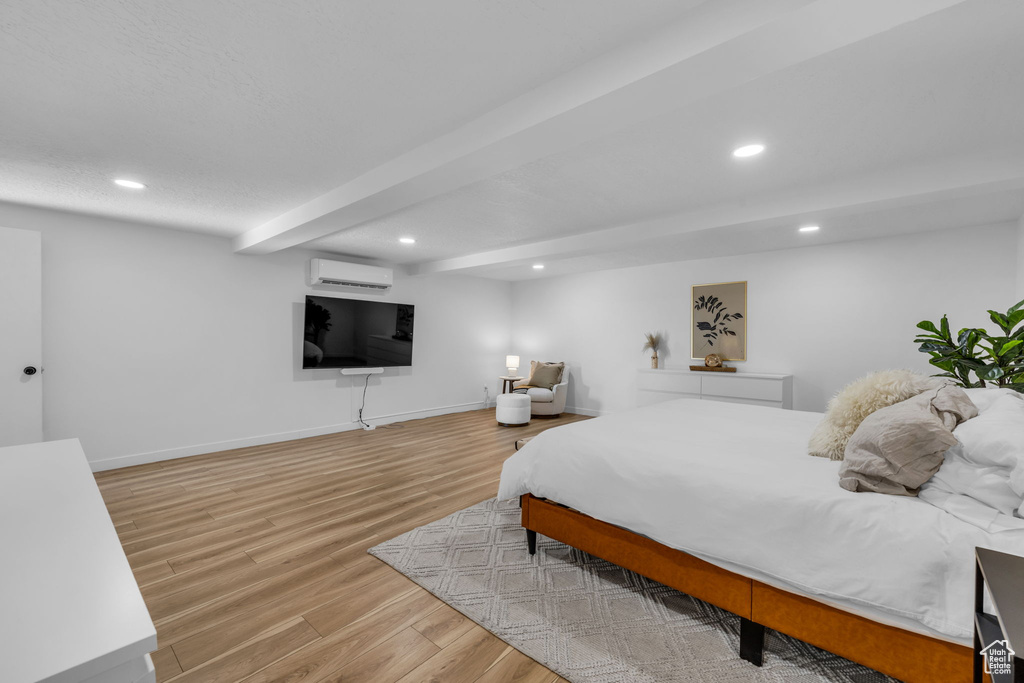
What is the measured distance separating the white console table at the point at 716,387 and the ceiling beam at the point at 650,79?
13.5ft

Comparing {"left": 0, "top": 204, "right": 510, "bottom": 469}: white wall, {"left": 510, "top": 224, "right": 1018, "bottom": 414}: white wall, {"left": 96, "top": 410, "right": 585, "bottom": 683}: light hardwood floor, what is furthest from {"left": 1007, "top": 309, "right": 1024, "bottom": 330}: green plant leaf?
{"left": 0, "top": 204, "right": 510, "bottom": 469}: white wall

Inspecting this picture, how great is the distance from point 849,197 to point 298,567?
163 inches

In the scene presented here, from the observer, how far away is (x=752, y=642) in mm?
1741

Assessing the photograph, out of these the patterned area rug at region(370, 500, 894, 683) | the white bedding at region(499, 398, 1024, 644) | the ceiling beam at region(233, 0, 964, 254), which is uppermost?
the ceiling beam at region(233, 0, 964, 254)

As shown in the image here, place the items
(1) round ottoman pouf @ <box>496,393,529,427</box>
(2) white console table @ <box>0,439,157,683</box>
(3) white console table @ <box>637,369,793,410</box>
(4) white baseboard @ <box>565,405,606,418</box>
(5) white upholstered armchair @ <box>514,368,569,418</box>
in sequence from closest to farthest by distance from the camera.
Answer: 1. (2) white console table @ <box>0,439,157,683</box>
2. (3) white console table @ <box>637,369,793,410</box>
3. (1) round ottoman pouf @ <box>496,393,529,427</box>
4. (5) white upholstered armchair @ <box>514,368,569,418</box>
5. (4) white baseboard @ <box>565,405,606,418</box>

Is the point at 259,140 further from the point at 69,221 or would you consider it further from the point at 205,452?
the point at 205,452

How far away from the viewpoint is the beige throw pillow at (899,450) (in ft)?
5.04

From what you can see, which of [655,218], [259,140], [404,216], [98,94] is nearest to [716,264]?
[655,218]

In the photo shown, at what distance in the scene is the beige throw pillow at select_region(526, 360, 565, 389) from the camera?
279 inches

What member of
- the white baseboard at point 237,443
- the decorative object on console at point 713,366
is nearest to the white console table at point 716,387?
the decorative object on console at point 713,366

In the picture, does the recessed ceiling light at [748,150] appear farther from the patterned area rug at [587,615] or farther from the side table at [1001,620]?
the patterned area rug at [587,615]

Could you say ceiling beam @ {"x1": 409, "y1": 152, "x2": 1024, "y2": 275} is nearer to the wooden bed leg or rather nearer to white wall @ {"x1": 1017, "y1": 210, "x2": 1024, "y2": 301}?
white wall @ {"x1": 1017, "y1": 210, "x2": 1024, "y2": 301}

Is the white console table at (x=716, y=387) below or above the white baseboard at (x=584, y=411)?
above

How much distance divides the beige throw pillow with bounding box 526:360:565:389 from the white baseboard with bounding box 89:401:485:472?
5.10 ft
